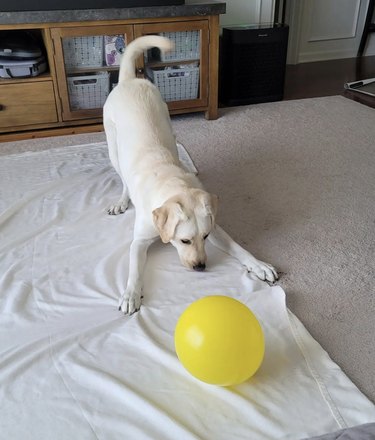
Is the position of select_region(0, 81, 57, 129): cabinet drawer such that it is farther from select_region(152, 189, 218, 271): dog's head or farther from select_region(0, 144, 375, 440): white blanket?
select_region(152, 189, 218, 271): dog's head

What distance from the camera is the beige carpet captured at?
1.49 metres

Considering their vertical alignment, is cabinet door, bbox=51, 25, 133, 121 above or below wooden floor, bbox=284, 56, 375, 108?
above

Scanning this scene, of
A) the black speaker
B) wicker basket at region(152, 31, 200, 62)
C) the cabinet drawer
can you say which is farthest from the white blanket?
the black speaker

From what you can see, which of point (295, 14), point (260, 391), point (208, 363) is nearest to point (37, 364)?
point (208, 363)

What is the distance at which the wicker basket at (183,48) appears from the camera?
119 inches

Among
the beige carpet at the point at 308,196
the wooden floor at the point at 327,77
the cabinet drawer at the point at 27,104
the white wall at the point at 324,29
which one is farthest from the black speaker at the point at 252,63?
the white wall at the point at 324,29

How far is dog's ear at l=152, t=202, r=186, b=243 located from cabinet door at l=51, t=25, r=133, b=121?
5.99ft

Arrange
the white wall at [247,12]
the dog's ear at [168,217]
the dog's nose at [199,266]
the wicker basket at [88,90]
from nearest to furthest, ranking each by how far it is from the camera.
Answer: the dog's ear at [168,217] < the dog's nose at [199,266] < the wicker basket at [88,90] < the white wall at [247,12]

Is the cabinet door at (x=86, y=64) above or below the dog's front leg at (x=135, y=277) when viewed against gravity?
above

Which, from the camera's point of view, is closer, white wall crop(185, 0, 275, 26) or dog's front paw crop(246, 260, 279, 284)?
dog's front paw crop(246, 260, 279, 284)

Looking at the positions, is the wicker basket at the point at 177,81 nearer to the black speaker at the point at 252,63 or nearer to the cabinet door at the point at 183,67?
the cabinet door at the point at 183,67

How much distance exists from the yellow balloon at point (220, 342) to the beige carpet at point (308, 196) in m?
0.35

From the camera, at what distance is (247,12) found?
372 cm

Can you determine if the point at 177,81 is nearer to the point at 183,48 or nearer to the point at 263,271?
the point at 183,48
